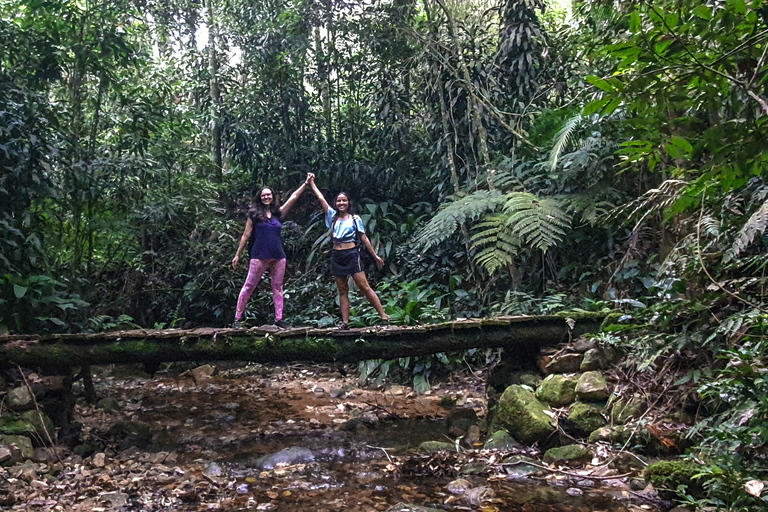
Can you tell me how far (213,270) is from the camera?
342 inches

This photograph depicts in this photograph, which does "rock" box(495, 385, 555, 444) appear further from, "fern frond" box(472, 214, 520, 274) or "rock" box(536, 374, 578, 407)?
"fern frond" box(472, 214, 520, 274)

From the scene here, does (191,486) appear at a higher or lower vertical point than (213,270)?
lower

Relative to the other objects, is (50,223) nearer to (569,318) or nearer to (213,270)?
(213,270)

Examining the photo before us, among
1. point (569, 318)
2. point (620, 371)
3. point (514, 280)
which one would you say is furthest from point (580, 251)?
point (620, 371)

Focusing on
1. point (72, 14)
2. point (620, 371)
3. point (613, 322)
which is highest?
point (72, 14)

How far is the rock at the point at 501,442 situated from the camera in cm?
414

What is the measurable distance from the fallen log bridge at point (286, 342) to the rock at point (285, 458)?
81 cm

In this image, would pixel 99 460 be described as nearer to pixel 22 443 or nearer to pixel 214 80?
pixel 22 443

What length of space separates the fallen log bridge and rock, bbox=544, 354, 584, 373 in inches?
8.0

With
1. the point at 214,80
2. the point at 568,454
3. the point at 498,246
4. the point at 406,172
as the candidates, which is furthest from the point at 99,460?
the point at 214,80

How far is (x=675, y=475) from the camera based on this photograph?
121 inches

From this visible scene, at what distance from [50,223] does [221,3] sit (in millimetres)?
6597

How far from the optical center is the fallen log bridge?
4699 mm

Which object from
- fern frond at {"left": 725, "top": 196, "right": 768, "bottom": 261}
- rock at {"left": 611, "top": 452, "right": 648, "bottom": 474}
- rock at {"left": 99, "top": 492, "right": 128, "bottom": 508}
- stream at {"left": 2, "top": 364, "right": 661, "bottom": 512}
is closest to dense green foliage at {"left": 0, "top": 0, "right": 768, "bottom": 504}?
fern frond at {"left": 725, "top": 196, "right": 768, "bottom": 261}
